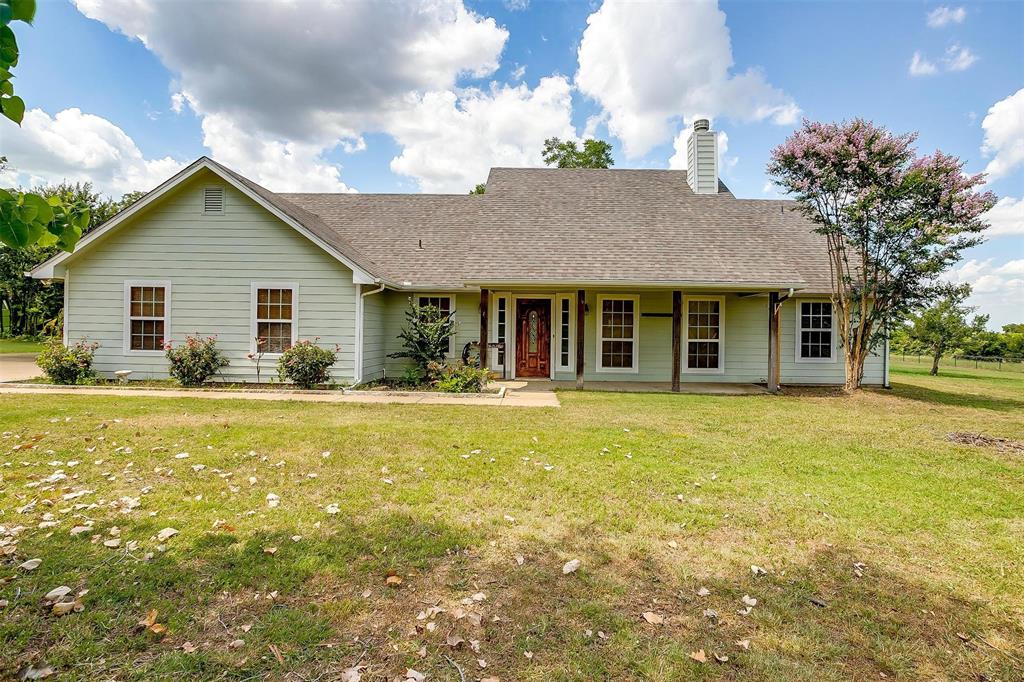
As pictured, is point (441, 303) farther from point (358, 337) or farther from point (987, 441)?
point (987, 441)

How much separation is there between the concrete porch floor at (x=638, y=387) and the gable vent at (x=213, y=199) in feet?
25.4

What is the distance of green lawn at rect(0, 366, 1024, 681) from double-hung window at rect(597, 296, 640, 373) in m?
6.68

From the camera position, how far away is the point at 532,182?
54.3 feet

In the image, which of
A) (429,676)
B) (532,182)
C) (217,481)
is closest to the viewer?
(429,676)

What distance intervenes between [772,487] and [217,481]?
5.35 meters

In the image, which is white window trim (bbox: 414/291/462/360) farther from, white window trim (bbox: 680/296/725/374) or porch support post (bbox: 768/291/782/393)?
porch support post (bbox: 768/291/782/393)

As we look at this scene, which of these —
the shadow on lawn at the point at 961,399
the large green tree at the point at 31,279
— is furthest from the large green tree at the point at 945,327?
the large green tree at the point at 31,279

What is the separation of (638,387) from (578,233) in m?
4.61

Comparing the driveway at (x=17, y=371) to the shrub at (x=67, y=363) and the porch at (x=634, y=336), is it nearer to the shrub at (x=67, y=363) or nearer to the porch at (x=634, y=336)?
the shrub at (x=67, y=363)

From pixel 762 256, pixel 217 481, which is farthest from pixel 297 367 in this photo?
pixel 762 256

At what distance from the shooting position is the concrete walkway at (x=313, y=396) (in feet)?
30.0

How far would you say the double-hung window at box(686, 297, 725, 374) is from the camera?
13.1m

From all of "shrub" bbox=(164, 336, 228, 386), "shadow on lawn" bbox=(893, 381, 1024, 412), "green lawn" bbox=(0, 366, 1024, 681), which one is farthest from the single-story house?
"green lawn" bbox=(0, 366, 1024, 681)

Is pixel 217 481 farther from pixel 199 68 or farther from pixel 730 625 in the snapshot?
pixel 199 68
